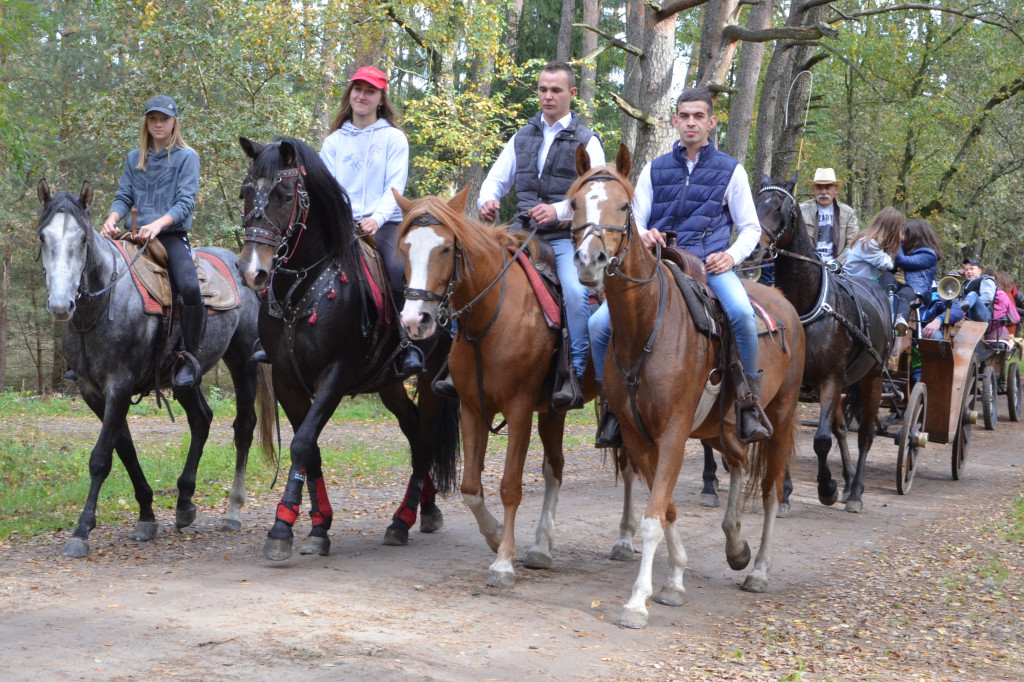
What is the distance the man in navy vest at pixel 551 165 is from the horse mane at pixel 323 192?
923mm

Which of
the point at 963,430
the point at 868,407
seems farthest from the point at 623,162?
the point at 963,430

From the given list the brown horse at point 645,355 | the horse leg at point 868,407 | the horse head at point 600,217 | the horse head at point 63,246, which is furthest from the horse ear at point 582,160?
the horse leg at point 868,407

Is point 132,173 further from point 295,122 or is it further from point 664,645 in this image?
point 295,122

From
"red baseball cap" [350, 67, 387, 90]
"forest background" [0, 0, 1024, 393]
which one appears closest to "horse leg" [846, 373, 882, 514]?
"forest background" [0, 0, 1024, 393]

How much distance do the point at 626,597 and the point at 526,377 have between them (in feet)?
4.90

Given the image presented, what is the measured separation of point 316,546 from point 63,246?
2600 millimetres

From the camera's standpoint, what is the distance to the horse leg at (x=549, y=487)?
22.2 ft

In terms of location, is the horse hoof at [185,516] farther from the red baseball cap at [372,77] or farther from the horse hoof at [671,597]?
the horse hoof at [671,597]

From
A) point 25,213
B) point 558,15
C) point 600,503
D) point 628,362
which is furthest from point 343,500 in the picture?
point 558,15

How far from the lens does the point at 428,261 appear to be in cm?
577

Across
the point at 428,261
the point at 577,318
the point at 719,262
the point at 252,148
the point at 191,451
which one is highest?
the point at 252,148

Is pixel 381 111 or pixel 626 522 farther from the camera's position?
pixel 381 111

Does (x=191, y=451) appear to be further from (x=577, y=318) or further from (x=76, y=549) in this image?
(x=577, y=318)

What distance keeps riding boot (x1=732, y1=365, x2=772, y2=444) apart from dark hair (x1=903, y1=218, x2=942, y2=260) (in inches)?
252
